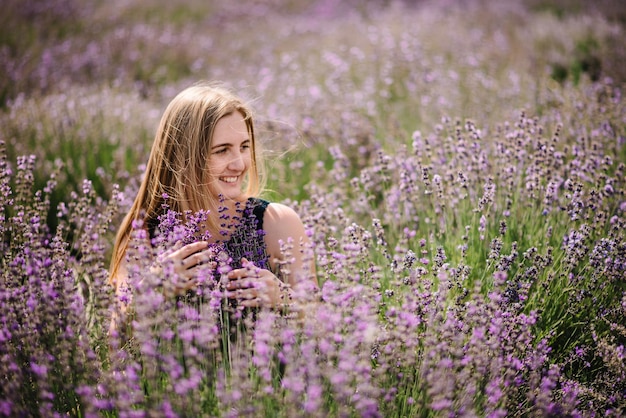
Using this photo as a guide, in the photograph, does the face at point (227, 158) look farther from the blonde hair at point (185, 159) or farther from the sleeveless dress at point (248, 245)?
the sleeveless dress at point (248, 245)

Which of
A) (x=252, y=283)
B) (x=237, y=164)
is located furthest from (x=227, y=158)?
(x=252, y=283)

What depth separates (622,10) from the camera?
352 inches

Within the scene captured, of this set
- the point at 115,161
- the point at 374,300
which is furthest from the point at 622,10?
the point at 374,300

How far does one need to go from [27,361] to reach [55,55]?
708 cm

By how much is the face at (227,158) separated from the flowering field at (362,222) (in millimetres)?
482

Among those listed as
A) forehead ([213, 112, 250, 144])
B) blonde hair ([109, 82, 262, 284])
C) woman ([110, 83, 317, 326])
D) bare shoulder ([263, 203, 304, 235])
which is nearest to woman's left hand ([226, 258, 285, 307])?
woman ([110, 83, 317, 326])

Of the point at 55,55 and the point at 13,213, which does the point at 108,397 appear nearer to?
the point at 13,213

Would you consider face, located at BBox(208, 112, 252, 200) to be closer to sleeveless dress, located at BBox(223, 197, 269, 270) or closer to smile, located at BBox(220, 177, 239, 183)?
smile, located at BBox(220, 177, 239, 183)

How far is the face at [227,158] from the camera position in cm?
249

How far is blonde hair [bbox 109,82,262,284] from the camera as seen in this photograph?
8.14 ft

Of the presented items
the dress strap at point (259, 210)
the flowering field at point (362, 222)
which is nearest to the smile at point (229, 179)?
the dress strap at point (259, 210)

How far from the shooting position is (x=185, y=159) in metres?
2.51

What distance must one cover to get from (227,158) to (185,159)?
193 mm

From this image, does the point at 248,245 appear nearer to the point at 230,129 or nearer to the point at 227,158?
the point at 227,158
